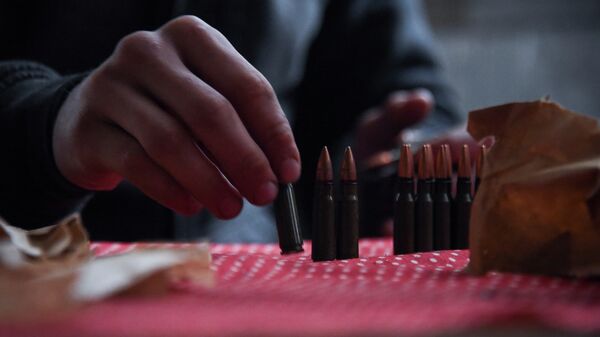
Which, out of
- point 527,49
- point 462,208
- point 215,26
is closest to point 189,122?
point 462,208

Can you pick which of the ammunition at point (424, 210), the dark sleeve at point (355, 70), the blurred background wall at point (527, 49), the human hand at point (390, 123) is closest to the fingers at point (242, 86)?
the ammunition at point (424, 210)

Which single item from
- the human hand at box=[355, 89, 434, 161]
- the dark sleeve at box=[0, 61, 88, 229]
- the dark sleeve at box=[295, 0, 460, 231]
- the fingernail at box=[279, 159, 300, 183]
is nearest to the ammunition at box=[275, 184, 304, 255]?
the fingernail at box=[279, 159, 300, 183]

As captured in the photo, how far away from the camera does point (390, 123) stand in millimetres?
1182

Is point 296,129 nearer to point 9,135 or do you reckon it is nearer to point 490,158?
point 9,135

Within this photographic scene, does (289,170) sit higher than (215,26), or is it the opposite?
Answer: (215,26)

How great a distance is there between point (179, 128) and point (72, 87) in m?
0.22

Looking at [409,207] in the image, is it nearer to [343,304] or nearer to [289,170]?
[289,170]

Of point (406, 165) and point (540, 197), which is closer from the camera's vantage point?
point (540, 197)

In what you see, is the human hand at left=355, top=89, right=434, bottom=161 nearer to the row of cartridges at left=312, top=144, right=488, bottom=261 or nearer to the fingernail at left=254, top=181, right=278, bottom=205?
the row of cartridges at left=312, top=144, right=488, bottom=261

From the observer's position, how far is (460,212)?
0.61m

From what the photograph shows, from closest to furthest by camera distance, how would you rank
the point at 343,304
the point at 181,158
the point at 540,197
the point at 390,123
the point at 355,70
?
the point at 343,304, the point at 540,197, the point at 181,158, the point at 390,123, the point at 355,70

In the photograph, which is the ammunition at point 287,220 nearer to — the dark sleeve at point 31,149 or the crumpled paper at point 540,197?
the crumpled paper at point 540,197

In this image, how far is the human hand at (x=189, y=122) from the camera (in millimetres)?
546

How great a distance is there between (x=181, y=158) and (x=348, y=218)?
5.5 inches
